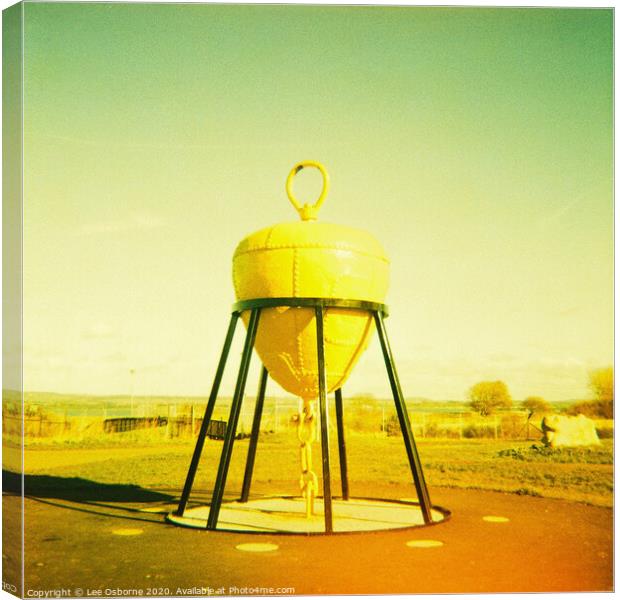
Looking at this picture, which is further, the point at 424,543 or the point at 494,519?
the point at 494,519

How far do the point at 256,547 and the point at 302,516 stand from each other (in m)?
2.21

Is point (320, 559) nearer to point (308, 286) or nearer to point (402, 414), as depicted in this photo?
point (402, 414)

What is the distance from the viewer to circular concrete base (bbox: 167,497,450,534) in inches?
458

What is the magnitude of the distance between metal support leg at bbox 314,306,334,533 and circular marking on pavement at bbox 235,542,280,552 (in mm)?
882

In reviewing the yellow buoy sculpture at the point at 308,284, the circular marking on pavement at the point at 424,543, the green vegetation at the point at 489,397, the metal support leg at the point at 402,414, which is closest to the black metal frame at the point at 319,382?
the metal support leg at the point at 402,414

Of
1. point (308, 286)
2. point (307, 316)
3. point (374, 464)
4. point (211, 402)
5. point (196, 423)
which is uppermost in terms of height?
point (308, 286)

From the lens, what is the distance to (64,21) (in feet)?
35.9

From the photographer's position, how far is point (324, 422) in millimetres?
11031

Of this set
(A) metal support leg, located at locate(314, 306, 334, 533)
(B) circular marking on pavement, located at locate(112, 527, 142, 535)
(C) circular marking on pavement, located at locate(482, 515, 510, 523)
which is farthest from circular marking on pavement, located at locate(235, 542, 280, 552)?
(C) circular marking on pavement, located at locate(482, 515, 510, 523)

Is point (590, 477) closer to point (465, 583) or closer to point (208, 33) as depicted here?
point (465, 583)

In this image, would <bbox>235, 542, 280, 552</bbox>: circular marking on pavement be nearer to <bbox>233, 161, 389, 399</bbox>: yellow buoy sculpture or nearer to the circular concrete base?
the circular concrete base

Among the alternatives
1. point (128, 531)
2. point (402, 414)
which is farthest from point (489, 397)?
point (128, 531)

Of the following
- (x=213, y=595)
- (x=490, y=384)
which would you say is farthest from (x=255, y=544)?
(x=490, y=384)

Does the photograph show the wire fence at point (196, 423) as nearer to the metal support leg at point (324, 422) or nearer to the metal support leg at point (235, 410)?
the metal support leg at point (235, 410)
